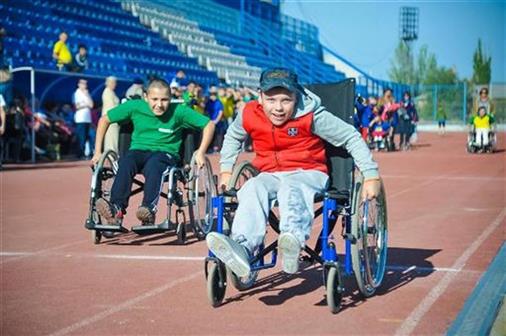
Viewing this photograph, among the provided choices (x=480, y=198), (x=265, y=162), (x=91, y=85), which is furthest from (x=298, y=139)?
(x=91, y=85)

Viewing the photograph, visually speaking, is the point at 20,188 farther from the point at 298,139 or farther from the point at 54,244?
the point at 298,139

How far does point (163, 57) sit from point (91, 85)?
29.9ft

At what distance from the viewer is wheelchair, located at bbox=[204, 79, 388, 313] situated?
514 cm

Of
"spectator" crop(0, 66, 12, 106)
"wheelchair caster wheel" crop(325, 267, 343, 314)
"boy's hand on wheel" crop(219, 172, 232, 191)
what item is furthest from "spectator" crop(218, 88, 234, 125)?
"wheelchair caster wheel" crop(325, 267, 343, 314)

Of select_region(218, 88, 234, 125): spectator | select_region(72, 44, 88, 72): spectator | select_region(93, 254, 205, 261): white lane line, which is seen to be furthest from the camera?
select_region(218, 88, 234, 125): spectator

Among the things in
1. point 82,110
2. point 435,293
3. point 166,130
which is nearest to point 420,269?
point 435,293

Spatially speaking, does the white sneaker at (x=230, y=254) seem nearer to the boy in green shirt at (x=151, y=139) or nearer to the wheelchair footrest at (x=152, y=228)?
the wheelchair footrest at (x=152, y=228)

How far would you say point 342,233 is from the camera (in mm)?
5543

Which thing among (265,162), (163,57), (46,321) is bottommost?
(46,321)

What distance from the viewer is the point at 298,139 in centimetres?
563

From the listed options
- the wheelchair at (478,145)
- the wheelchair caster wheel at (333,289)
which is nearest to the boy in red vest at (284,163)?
the wheelchair caster wheel at (333,289)

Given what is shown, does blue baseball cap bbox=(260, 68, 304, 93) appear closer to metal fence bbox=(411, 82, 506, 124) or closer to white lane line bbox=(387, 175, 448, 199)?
white lane line bbox=(387, 175, 448, 199)

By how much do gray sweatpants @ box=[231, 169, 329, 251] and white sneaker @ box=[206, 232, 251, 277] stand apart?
0.52ft

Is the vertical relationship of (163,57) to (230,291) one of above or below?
above
